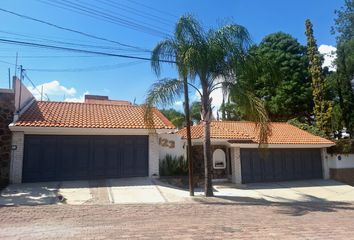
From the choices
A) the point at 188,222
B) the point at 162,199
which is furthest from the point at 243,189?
the point at 188,222

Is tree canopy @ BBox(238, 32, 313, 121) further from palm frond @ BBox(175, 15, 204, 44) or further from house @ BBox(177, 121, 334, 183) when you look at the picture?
palm frond @ BBox(175, 15, 204, 44)

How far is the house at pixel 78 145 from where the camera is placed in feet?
49.9

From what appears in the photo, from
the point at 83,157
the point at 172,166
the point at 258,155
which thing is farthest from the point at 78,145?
the point at 258,155

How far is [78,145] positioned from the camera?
16109 millimetres

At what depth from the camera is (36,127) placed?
15.0 meters

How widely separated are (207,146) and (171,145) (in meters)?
5.44

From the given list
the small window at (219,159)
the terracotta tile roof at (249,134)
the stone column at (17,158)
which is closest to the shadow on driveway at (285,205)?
the terracotta tile roof at (249,134)

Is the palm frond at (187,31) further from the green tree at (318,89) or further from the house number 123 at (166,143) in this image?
the green tree at (318,89)

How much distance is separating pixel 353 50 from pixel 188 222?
73.0ft

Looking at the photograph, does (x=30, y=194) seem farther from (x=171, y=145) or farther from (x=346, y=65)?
(x=346, y=65)

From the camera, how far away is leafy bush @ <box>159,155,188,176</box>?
58.4 feet

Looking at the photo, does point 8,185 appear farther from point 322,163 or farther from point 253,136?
point 322,163

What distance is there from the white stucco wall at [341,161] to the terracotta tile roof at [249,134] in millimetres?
1075

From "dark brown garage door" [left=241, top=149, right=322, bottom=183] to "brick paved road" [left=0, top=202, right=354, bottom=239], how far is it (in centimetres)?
705
